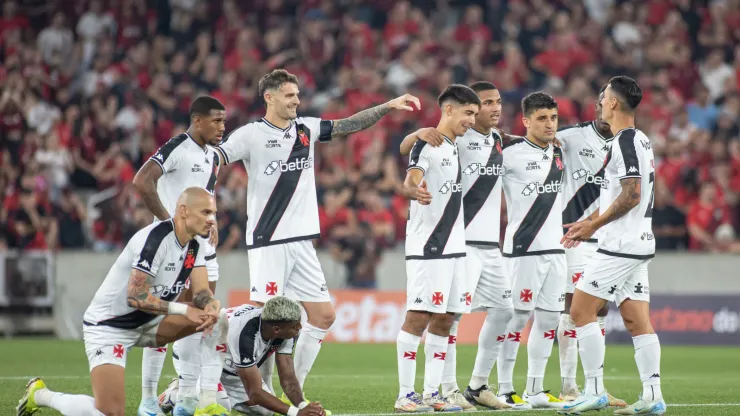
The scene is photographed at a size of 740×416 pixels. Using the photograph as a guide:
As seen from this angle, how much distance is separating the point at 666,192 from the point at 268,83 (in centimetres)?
1155

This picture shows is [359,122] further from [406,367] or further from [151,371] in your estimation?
[151,371]

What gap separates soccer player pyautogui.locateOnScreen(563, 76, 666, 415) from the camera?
31.0 ft

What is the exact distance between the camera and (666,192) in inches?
793

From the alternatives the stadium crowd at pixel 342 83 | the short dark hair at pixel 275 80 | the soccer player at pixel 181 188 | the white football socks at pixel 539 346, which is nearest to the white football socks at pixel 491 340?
the white football socks at pixel 539 346

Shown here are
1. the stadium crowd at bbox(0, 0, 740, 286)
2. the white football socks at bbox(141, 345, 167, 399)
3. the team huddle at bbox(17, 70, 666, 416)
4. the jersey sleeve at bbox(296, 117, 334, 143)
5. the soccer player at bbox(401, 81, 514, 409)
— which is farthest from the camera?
the stadium crowd at bbox(0, 0, 740, 286)

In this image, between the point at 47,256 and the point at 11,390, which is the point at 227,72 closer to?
the point at 47,256

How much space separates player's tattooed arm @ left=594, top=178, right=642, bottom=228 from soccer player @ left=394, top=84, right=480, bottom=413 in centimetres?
151

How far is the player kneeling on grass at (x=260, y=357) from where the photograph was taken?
8781mm

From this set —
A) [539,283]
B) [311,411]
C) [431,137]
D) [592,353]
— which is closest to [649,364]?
[592,353]

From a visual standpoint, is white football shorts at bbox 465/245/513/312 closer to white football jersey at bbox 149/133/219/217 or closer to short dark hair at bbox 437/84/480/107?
short dark hair at bbox 437/84/480/107

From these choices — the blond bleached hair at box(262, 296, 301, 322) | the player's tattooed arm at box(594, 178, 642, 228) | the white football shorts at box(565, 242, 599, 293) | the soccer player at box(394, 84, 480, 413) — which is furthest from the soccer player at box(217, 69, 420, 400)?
the white football shorts at box(565, 242, 599, 293)

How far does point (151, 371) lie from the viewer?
31.9ft

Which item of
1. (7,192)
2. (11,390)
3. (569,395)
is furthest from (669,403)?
(7,192)

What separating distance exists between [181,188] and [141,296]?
254 cm
